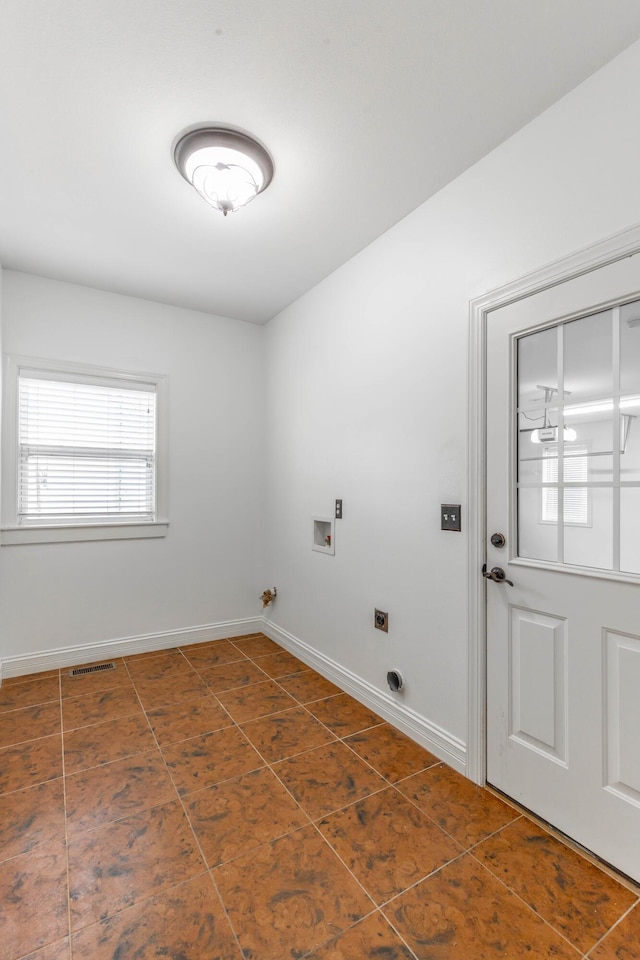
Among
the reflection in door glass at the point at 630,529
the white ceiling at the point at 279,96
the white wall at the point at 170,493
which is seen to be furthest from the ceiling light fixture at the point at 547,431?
the white wall at the point at 170,493

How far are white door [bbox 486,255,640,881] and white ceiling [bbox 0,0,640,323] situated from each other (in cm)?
74

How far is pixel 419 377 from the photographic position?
88.5 inches

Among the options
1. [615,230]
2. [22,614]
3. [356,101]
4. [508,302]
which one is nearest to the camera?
[615,230]

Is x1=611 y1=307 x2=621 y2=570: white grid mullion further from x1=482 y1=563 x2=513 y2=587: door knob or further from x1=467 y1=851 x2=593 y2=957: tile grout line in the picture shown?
x1=467 y1=851 x2=593 y2=957: tile grout line

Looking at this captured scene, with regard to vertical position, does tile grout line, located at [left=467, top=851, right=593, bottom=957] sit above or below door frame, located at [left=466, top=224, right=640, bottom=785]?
below

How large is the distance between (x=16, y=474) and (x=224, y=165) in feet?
7.78

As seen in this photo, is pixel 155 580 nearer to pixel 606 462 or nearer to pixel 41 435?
pixel 41 435

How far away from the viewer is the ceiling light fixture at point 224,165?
71.6 inches

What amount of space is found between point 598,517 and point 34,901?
7.16 feet

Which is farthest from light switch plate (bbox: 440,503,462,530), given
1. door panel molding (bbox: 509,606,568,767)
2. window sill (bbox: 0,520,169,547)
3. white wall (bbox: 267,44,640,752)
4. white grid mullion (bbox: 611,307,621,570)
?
window sill (bbox: 0,520,169,547)

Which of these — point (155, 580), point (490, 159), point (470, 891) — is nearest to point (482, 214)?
point (490, 159)

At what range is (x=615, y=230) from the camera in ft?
4.83

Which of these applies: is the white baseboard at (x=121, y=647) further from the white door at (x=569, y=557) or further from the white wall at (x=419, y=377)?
the white door at (x=569, y=557)

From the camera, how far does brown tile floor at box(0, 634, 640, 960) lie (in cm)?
125
